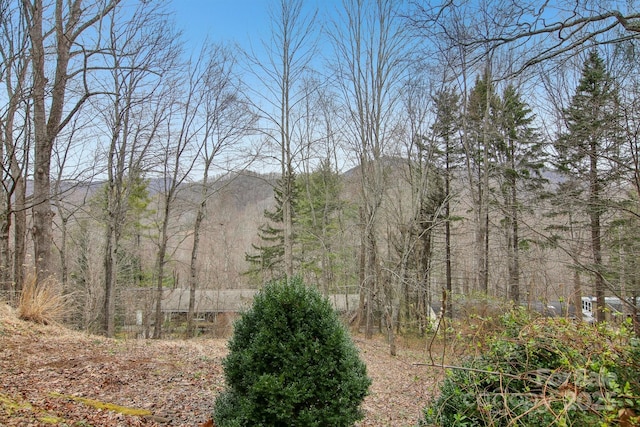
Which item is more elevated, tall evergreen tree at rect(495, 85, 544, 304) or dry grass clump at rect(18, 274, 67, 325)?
tall evergreen tree at rect(495, 85, 544, 304)

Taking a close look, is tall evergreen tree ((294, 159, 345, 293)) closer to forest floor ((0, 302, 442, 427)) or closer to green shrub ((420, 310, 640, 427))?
forest floor ((0, 302, 442, 427))

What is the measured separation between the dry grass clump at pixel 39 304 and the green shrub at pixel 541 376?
255 inches

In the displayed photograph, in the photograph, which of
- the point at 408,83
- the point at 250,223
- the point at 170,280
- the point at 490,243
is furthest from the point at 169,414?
the point at 250,223

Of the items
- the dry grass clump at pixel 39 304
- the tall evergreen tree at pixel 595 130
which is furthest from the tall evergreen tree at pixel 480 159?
the dry grass clump at pixel 39 304

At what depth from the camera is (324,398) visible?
298cm

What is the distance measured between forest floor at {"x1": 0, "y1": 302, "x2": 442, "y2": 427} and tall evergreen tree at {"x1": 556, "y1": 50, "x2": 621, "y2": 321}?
5.13m

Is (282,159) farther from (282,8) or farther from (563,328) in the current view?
(563,328)

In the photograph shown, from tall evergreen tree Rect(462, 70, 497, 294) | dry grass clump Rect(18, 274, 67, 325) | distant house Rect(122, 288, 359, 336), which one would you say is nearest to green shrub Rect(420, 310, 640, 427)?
dry grass clump Rect(18, 274, 67, 325)

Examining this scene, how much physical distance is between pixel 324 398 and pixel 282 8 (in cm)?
1275

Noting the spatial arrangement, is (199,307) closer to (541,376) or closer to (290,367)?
(290,367)

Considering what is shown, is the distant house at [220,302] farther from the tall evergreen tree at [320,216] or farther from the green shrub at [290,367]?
the green shrub at [290,367]

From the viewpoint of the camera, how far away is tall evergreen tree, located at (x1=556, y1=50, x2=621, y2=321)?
676 centimetres

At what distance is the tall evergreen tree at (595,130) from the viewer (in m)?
6.76

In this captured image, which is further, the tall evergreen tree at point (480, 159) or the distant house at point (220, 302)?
the distant house at point (220, 302)
